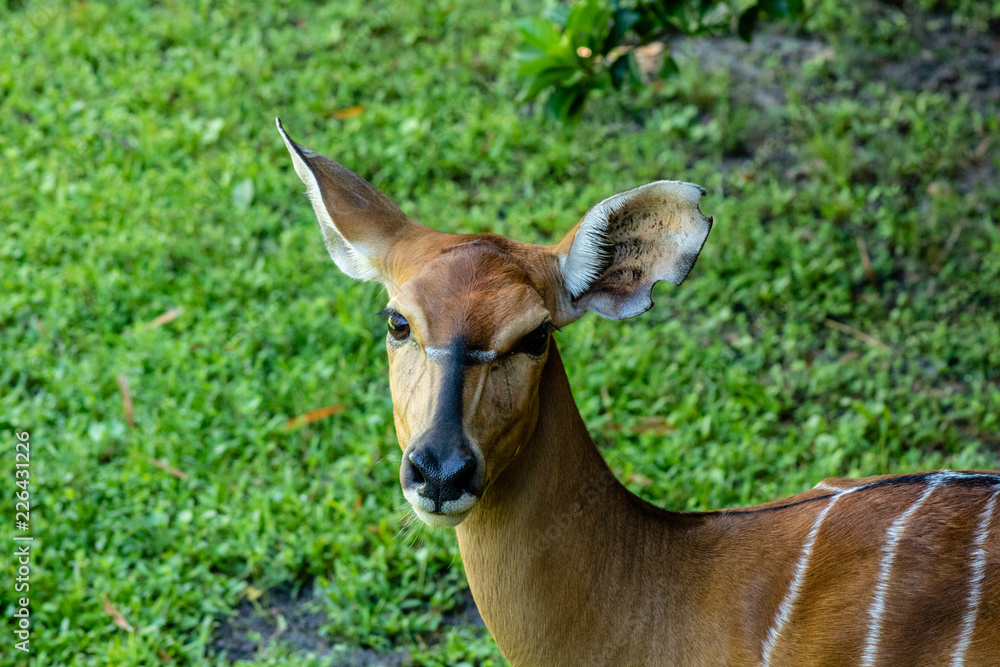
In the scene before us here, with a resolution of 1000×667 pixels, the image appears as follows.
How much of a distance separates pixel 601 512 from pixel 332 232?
116 cm

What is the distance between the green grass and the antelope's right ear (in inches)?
45.0

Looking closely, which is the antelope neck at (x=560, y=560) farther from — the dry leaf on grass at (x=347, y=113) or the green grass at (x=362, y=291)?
the dry leaf on grass at (x=347, y=113)

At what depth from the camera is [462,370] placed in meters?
2.52

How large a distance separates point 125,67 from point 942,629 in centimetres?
638

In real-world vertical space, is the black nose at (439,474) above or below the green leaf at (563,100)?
below

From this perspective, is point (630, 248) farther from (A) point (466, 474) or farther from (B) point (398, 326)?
(A) point (466, 474)

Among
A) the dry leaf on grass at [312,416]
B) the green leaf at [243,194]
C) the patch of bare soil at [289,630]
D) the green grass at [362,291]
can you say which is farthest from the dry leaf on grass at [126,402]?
the green leaf at [243,194]

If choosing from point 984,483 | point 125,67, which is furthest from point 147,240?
point 984,483

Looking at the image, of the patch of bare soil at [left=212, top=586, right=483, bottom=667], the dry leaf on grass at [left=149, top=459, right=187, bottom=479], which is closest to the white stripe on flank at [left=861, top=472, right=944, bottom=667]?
the patch of bare soil at [left=212, top=586, right=483, bottom=667]

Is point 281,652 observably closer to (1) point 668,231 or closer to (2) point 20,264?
(1) point 668,231

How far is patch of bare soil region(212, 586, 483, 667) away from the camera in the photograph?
13.1 ft

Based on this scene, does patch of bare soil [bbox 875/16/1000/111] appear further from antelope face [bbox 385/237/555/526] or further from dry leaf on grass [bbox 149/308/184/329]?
antelope face [bbox 385/237/555/526]

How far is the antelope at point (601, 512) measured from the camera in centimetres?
254

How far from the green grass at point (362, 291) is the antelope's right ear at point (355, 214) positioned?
1142 mm
